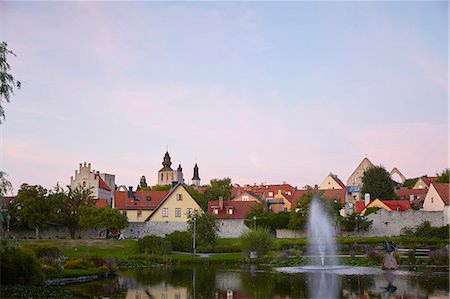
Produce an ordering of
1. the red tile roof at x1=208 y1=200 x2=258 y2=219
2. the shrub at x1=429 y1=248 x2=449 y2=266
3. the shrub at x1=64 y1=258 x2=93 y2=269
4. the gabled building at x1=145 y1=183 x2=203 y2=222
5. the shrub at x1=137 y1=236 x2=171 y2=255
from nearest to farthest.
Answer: the shrub at x1=64 y1=258 x2=93 y2=269
the shrub at x1=429 y1=248 x2=449 y2=266
the shrub at x1=137 y1=236 x2=171 y2=255
the gabled building at x1=145 y1=183 x2=203 y2=222
the red tile roof at x1=208 y1=200 x2=258 y2=219

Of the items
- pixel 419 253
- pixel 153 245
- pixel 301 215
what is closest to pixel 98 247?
pixel 153 245

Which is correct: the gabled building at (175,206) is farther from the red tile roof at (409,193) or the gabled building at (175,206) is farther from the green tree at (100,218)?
the red tile roof at (409,193)

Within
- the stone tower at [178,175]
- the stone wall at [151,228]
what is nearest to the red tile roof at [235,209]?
the stone wall at [151,228]

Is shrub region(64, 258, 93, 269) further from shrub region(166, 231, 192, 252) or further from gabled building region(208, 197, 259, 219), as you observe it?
gabled building region(208, 197, 259, 219)

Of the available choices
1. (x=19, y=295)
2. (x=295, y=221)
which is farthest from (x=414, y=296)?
(x=295, y=221)

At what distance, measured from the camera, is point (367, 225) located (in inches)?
2314

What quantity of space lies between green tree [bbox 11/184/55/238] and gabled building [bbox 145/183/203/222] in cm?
1240

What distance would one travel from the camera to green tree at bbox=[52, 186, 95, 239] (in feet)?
199

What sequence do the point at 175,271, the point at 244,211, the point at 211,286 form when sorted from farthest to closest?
the point at 244,211
the point at 175,271
the point at 211,286

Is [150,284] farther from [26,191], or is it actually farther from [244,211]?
[244,211]

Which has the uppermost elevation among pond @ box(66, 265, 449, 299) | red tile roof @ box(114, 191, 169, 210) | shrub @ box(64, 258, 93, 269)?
red tile roof @ box(114, 191, 169, 210)

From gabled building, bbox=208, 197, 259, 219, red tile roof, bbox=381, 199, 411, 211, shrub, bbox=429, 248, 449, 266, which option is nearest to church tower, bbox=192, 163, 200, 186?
gabled building, bbox=208, 197, 259, 219

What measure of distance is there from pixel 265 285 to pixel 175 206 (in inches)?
1562

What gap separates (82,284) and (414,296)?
52.5ft
